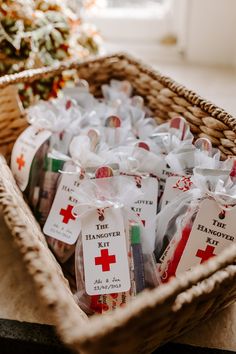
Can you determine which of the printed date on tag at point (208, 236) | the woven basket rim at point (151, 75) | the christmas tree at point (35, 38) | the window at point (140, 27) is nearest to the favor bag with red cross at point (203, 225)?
the printed date on tag at point (208, 236)

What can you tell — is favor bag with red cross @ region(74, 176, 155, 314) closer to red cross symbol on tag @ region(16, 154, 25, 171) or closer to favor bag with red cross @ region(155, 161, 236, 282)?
favor bag with red cross @ region(155, 161, 236, 282)

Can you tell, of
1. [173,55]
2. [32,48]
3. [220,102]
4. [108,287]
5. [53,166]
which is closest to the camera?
[108,287]

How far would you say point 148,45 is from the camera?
1.60 metres

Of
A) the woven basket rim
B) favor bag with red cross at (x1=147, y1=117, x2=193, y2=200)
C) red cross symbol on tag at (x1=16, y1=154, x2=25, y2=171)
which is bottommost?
red cross symbol on tag at (x1=16, y1=154, x2=25, y2=171)

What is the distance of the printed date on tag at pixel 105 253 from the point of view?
73 centimetres

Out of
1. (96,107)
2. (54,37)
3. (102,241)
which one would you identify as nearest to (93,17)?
(54,37)

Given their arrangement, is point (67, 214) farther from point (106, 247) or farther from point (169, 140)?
point (169, 140)

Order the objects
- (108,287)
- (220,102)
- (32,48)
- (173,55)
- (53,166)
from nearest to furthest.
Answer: (108,287) → (53,166) → (32,48) → (220,102) → (173,55)

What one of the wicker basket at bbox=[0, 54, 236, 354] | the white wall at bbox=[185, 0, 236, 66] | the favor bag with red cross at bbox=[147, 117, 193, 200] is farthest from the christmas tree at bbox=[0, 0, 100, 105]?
the white wall at bbox=[185, 0, 236, 66]

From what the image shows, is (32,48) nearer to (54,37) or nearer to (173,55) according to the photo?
(54,37)

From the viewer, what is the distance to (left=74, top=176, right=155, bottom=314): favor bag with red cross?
729 mm

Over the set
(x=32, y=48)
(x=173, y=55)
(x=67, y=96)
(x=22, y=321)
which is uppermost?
(x=32, y=48)

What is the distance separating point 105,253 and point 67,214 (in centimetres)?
13

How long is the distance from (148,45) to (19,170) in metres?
0.87
